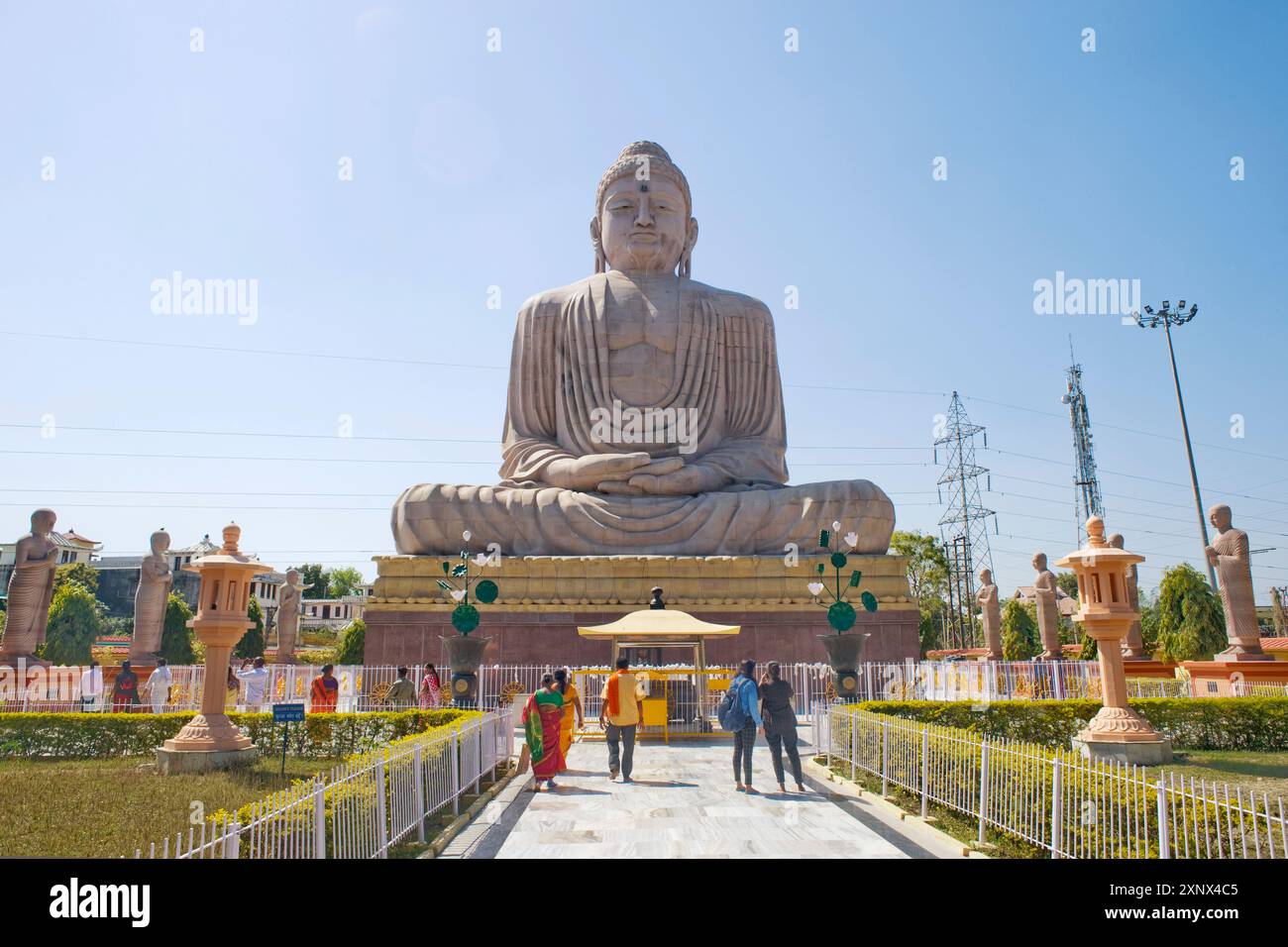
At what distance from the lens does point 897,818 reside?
21.2 ft

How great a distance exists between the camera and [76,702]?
42.7 ft


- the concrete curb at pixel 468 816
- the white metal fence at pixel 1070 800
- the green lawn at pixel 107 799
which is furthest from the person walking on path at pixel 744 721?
the green lawn at pixel 107 799

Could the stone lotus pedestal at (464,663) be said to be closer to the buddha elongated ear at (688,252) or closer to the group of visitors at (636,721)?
the group of visitors at (636,721)

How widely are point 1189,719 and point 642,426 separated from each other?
1173 cm

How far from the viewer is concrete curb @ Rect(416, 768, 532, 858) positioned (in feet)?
18.1

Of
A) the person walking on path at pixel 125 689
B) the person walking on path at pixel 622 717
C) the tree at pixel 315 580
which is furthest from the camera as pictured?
the tree at pixel 315 580

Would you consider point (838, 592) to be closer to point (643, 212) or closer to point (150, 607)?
point (643, 212)

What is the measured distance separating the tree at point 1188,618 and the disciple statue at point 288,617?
78.4 ft

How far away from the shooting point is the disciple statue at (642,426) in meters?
17.4

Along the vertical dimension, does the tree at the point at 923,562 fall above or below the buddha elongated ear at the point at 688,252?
below
